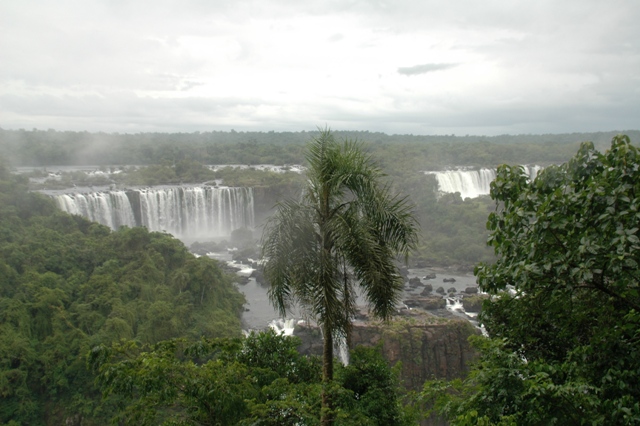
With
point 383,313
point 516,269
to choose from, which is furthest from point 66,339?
point 516,269


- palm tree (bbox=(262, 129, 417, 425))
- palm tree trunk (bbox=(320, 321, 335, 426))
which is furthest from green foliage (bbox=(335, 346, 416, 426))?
palm tree (bbox=(262, 129, 417, 425))

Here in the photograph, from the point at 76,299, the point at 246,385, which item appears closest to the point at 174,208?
the point at 76,299

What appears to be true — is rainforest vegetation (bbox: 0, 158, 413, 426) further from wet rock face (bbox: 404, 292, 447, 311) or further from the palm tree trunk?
wet rock face (bbox: 404, 292, 447, 311)

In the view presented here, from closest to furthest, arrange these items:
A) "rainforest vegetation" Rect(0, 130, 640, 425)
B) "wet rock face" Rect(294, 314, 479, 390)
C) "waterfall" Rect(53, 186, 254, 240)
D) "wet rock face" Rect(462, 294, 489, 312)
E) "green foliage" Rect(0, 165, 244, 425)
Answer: "rainforest vegetation" Rect(0, 130, 640, 425), "green foliage" Rect(0, 165, 244, 425), "wet rock face" Rect(294, 314, 479, 390), "wet rock face" Rect(462, 294, 489, 312), "waterfall" Rect(53, 186, 254, 240)

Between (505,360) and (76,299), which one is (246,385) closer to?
(505,360)

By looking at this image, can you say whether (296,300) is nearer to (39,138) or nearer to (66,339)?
(66,339)
